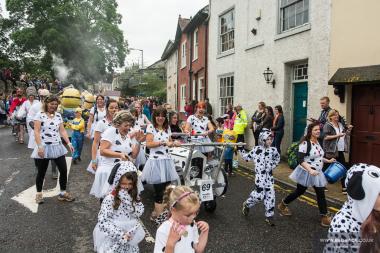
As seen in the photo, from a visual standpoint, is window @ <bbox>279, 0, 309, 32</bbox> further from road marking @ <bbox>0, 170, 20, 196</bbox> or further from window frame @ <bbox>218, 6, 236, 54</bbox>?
road marking @ <bbox>0, 170, 20, 196</bbox>

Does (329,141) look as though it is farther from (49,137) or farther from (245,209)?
(49,137)

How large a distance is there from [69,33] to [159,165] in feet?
116

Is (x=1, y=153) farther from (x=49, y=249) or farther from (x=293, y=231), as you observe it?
(x=293, y=231)

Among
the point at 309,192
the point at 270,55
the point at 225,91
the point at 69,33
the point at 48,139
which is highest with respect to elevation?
the point at 69,33

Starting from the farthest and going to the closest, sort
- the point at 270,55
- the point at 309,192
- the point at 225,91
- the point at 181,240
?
the point at 225,91 < the point at 270,55 < the point at 309,192 < the point at 181,240

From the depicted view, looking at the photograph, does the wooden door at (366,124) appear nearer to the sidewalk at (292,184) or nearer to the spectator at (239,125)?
the sidewalk at (292,184)

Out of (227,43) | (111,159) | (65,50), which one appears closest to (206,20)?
(227,43)

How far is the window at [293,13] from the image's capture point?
1062 cm

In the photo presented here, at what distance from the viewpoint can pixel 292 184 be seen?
7984mm

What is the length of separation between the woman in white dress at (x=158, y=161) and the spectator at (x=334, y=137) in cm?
375

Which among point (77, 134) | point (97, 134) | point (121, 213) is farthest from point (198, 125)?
point (77, 134)

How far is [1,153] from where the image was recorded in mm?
11258

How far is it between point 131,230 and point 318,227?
10.2 ft

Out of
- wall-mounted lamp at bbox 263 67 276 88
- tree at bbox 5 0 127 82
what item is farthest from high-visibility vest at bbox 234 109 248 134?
tree at bbox 5 0 127 82
